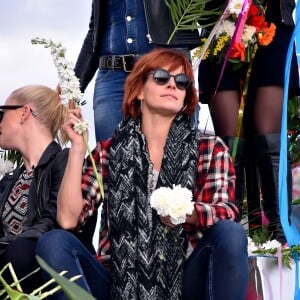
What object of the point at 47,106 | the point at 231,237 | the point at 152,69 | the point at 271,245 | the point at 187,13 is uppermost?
the point at 187,13

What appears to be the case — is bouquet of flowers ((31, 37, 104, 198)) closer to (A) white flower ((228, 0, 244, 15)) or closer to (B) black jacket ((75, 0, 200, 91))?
(B) black jacket ((75, 0, 200, 91))

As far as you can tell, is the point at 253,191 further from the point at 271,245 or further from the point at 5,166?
the point at 5,166

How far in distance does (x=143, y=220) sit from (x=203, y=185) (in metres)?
0.26

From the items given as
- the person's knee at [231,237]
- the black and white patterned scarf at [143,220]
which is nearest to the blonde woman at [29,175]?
the black and white patterned scarf at [143,220]

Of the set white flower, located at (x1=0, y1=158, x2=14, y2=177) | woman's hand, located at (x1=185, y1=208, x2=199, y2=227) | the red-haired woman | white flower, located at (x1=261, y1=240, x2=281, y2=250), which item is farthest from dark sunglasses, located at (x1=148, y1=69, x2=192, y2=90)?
white flower, located at (x1=0, y1=158, x2=14, y2=177)

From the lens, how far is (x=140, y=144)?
2.62 m

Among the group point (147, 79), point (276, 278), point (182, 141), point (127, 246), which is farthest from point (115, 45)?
point (276, 278)

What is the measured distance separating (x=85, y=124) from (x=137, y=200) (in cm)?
32

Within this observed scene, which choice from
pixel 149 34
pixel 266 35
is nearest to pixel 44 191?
pixel 149 34

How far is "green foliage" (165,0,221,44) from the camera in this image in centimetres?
300

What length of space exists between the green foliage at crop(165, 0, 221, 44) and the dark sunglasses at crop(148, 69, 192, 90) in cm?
41

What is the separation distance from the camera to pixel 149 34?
297 centimetres

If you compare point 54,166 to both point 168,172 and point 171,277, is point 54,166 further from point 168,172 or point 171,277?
point 171,277

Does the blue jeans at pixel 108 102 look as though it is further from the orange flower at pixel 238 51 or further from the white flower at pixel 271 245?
the white flower at pixel 271 245
